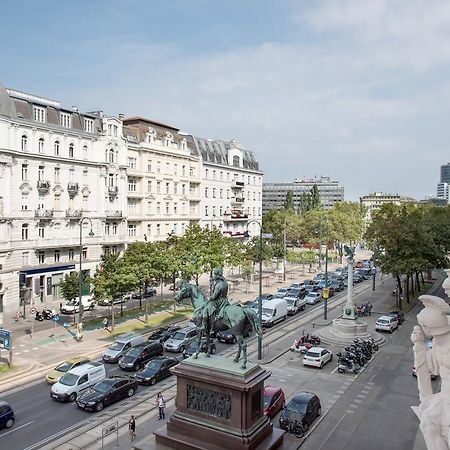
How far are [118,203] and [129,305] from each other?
16.6 meters

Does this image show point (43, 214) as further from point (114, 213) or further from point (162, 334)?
point (162, 334)

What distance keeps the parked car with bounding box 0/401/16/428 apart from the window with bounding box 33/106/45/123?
3751 cm

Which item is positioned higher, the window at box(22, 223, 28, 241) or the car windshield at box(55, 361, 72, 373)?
the window at box(22, 223, 28, 241)

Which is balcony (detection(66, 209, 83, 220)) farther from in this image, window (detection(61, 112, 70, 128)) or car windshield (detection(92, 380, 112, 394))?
car windshield (detection(92, 380, 112, 394))

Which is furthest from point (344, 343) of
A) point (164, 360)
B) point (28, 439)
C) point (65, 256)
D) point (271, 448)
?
point (65, 256)

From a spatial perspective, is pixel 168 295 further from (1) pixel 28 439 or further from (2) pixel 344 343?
(1) pixel 28 439

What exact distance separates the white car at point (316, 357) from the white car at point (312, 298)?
23165mm

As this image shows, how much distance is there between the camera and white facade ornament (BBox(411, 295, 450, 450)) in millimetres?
9203

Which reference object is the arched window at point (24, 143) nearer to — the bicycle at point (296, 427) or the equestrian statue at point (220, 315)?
the equestrian statue at point (220, 315)

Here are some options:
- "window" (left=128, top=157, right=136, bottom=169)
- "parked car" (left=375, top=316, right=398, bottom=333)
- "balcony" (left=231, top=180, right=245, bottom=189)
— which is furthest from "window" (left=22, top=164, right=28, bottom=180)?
"balcony" (left=231, top=180, right=245, bottom=189)

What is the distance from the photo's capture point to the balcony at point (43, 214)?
172ft

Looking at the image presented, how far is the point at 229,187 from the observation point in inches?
3494

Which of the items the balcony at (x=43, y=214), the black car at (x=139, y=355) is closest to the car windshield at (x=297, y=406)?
the black car at (x=139, y=355)

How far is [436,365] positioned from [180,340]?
27402mm
